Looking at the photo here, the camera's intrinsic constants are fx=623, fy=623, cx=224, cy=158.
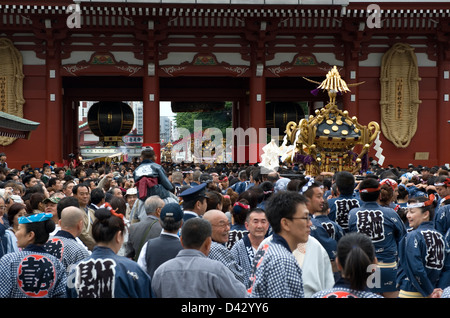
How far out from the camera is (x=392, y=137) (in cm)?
2236

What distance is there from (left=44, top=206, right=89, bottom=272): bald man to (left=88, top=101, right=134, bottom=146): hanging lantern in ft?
68.6

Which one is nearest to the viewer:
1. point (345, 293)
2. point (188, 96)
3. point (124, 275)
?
point (345, 293)

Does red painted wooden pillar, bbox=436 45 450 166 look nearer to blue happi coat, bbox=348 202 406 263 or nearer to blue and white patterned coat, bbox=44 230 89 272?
blue happi coat, bbox=348 202 406 263

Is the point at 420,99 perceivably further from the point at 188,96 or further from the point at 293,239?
the point at 293,239

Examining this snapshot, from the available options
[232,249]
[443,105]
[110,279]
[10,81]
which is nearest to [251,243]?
[232,249]

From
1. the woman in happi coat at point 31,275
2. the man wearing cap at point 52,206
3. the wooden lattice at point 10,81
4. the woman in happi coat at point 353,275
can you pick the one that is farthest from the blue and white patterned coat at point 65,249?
A: the wooden lattice at point 10,81

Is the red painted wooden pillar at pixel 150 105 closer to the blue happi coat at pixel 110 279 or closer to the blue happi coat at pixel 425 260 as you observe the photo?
the blue happi coat at pixel 425 260

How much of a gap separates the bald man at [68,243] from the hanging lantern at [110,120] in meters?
20.9

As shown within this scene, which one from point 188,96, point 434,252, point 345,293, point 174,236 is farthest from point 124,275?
point 188,96

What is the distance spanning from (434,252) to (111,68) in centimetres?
1735

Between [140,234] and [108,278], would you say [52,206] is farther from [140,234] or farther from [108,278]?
[108,278]

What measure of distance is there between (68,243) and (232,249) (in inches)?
56.0

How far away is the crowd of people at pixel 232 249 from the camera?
158 inches

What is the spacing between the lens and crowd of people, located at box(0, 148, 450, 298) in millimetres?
4020
